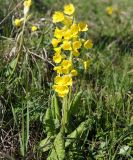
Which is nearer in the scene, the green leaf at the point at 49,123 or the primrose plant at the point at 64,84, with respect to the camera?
the primrose plant at the point at 64,84

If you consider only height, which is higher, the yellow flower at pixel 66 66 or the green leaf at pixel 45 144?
Answer: the yellow flower at pixel 66 66

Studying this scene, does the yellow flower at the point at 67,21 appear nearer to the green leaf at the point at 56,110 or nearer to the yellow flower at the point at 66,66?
the yellow flower at the point at 66,66

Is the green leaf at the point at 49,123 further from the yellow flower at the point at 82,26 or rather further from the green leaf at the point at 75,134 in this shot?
the yellow flower at the point at 82,26

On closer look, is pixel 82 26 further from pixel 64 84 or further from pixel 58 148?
pixel 58 148

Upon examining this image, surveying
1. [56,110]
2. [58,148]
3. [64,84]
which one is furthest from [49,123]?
[64,84]

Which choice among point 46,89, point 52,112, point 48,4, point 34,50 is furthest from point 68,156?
point 48,4

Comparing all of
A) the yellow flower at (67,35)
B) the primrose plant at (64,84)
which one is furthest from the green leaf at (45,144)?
the yellow flower at (67,35)

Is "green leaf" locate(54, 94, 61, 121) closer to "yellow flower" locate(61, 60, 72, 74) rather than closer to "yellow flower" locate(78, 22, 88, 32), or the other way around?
"yellow flower" locate(61, 60, 72, 74)

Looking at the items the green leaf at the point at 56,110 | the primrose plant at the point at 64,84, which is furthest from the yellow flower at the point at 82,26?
the green leaf at the point at 56,110

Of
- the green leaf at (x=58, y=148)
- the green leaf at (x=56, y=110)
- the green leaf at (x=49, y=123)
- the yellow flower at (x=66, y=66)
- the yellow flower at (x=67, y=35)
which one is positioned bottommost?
the green leaf at (x=58, y=148)
